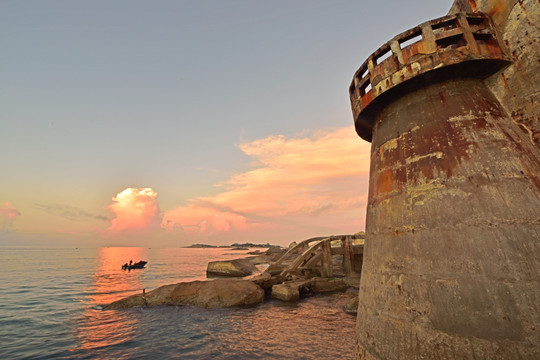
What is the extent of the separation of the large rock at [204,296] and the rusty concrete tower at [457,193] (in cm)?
1135

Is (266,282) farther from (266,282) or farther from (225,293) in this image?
(225,293)

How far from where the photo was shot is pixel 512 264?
3189 millimetres

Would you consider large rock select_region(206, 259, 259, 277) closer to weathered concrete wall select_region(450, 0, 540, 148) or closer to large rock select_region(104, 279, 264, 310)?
large rock select_region(104, 279, 264, 310)

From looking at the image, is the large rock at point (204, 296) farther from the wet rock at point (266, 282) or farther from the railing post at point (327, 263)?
the railing post at point (327, 263)

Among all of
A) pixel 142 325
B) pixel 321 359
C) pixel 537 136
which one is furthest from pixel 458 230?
pixel 142 325

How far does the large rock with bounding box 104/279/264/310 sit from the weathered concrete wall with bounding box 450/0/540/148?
47.3 feet

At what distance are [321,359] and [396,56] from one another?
29.1ft

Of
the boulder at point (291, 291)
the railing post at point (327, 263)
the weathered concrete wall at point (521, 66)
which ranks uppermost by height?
the weathered concrete wall at point (521, 66)

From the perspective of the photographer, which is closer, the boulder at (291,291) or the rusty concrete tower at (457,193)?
the rusty concrete tower at (457,193)

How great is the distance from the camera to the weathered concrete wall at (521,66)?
4035 millimetres

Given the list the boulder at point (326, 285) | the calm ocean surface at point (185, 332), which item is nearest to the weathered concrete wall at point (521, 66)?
the calm ocean surface at point (185, 332)

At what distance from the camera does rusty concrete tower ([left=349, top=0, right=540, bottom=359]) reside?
10.4 feet

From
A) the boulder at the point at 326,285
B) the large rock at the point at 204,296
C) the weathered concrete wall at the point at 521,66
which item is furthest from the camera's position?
the boulder at the point at 326,285

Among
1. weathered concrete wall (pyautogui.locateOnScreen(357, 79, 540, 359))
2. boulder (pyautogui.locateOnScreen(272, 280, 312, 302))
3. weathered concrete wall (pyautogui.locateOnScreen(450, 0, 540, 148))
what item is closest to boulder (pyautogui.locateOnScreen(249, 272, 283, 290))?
boulder (pyautogui.locateOnScreen(272, 280, 312, 302))
